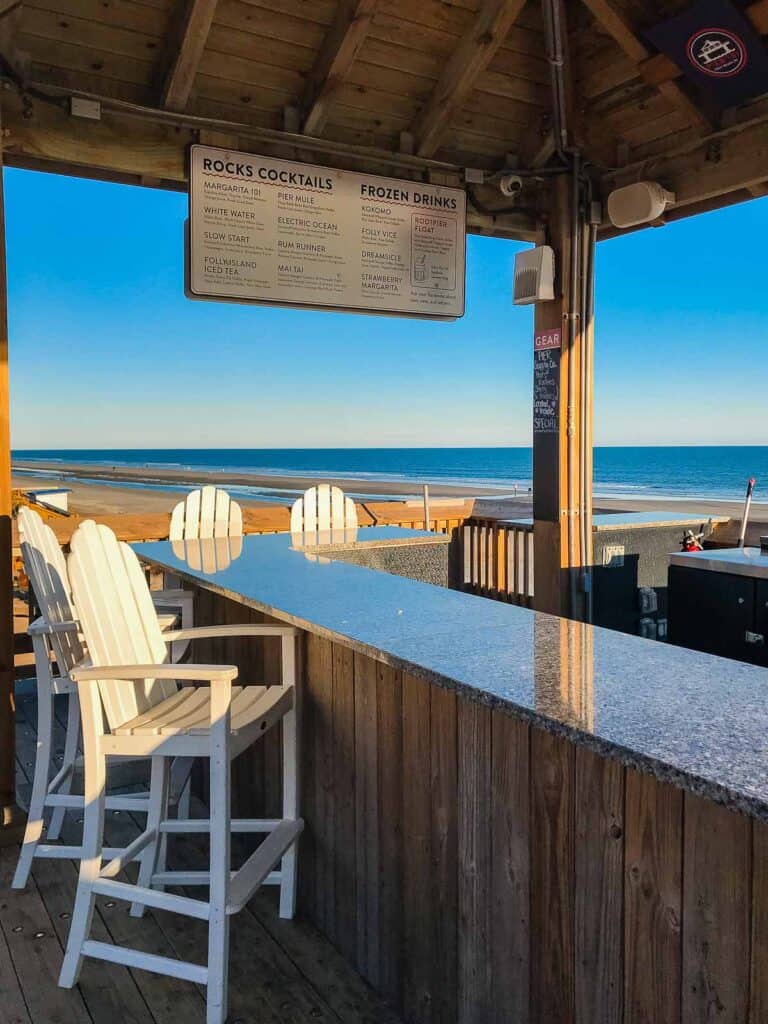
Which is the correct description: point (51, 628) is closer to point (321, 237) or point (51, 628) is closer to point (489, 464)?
point (321, 237)

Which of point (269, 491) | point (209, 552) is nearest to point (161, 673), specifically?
point (209, 552)

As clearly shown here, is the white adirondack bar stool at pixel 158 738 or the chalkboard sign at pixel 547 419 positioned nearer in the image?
the white adirondack bar stool at pixel 158 738

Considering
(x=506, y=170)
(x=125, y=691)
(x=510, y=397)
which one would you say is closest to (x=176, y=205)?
(x=510, y=397)

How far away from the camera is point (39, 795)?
2.66 meters

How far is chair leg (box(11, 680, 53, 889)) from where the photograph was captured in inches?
103

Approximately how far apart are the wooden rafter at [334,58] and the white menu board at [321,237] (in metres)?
0.23

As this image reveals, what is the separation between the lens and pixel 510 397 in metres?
45.6

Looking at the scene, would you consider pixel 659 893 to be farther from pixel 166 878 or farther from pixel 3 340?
pixel 3 340

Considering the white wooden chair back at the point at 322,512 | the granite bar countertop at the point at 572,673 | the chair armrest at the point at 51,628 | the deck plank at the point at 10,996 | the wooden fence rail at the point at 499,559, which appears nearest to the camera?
the granite bar countertop at the point at 572,673

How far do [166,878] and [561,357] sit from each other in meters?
3.31

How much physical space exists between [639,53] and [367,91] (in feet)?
3.97

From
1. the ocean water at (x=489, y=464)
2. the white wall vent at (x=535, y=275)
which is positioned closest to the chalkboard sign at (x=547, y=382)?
the white wall vent at (x=535, y=275)

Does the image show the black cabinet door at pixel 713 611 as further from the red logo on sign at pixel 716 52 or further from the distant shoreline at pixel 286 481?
the distant shoreline at pixel 286 481

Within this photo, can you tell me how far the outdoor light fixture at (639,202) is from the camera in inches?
159
